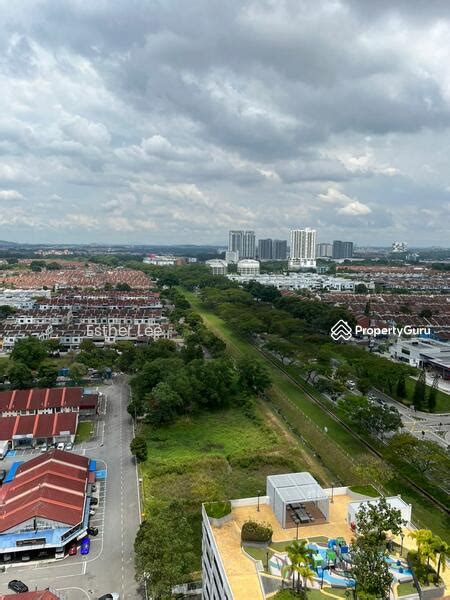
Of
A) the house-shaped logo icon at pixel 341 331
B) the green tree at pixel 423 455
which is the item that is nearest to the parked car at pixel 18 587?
the green tree at pixel 423 455

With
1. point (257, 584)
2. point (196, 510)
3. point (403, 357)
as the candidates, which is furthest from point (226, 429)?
point (403, 357)

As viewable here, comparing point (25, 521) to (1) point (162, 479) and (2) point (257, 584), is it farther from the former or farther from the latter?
(2) point (257, 584)

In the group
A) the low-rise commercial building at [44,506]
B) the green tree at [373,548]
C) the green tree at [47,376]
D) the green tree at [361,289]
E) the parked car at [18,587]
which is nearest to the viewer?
the green tree at [373,548]

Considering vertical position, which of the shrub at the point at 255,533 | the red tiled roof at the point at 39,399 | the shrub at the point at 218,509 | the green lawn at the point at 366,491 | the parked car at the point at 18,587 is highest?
the shrub at the point at 255,533

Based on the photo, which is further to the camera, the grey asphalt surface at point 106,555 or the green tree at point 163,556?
the grey asphalt surface at point 106,555

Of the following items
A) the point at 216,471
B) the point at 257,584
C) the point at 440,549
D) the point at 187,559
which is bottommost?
the point at 216,471

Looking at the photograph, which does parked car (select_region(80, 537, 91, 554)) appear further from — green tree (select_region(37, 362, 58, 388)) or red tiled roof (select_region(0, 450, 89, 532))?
green tree (select_region(37, 362, 58, 388))

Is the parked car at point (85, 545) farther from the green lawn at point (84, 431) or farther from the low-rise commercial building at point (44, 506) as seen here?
the green lawn at point (84, 431)

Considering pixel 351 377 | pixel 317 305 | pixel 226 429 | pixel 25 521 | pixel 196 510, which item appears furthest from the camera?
pixel 317 305
